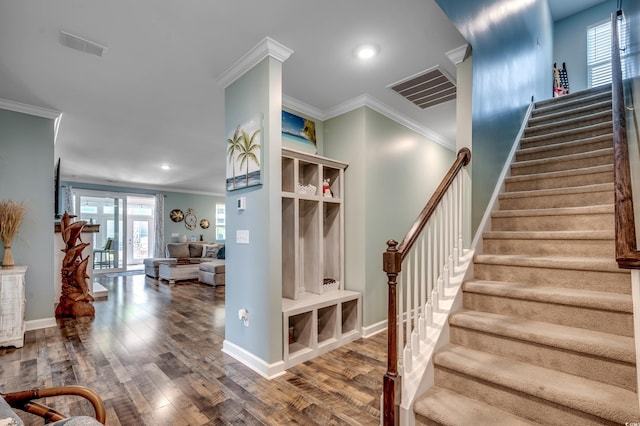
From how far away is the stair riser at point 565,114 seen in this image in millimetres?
3557

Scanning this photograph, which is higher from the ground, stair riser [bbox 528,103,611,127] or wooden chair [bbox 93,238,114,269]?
stair riser [bbox 528,103,611,127]

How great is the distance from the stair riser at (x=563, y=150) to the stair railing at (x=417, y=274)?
4.62ft

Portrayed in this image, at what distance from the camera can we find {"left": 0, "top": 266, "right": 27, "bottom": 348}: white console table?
3.14 m

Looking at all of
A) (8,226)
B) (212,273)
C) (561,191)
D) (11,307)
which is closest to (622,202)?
(561,191)

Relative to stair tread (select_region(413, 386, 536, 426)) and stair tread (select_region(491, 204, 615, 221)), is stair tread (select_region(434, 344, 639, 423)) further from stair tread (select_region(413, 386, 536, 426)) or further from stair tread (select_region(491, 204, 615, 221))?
stair tread (select_region(491, 204, 615, 221))

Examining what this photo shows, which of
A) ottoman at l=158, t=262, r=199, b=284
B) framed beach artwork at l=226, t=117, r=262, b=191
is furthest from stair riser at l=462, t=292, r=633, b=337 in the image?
ottoman at l=158, t=262, r=199, b=284

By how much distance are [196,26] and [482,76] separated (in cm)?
249

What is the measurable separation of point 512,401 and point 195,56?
3.35 meters

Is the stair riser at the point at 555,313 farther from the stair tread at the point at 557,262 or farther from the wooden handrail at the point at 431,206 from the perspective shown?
the wooden handrail at the point at 431,206

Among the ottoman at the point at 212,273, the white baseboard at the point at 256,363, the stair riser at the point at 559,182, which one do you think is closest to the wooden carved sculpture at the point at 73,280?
the ottoman at the point at 212,273

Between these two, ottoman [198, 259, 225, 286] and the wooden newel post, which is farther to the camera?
ottoman [198, 259, 225, 286]

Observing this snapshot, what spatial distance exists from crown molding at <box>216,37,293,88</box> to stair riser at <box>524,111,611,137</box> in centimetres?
321

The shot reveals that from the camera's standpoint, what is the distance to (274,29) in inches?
92.9

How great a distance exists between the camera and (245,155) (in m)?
2.78
